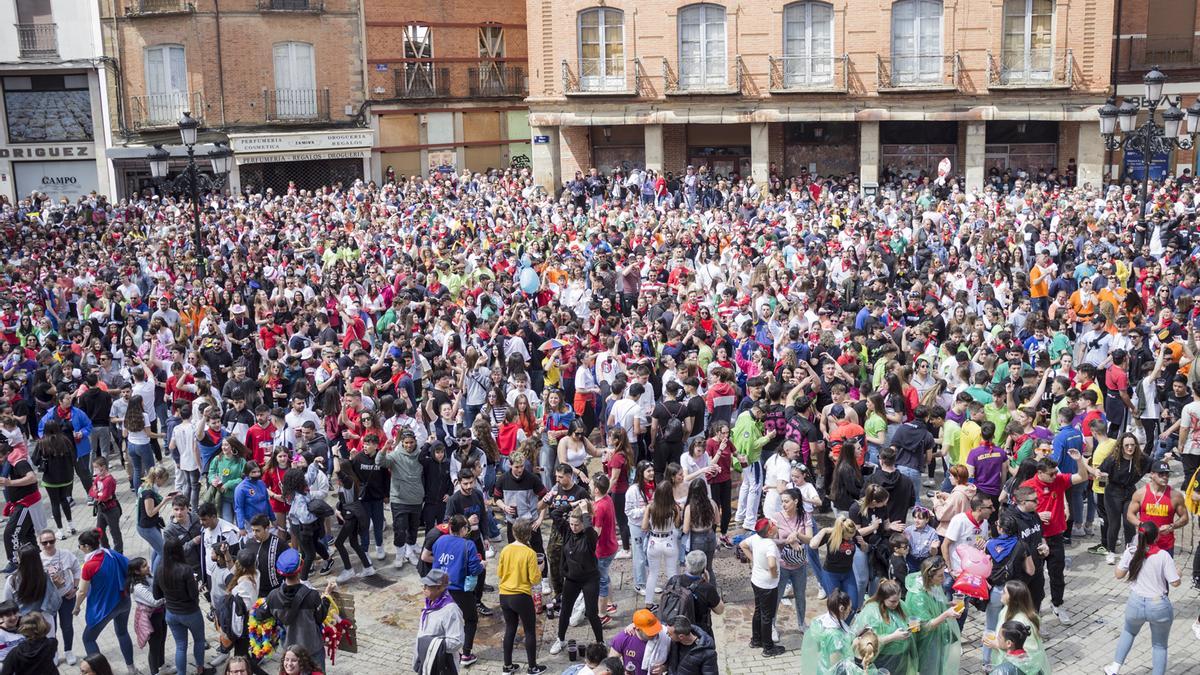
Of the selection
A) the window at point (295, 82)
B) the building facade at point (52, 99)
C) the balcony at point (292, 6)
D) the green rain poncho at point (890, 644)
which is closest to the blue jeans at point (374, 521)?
the green rain poncho at point (890, 644)

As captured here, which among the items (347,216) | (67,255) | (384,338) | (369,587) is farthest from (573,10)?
(369,587)

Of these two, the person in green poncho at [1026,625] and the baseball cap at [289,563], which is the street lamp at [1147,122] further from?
the baseball cap at [289,563]

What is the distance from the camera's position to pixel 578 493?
10945 millimetres

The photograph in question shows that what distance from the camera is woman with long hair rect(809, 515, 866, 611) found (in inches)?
404

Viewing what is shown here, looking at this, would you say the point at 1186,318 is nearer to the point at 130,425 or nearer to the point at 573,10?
the point at 130,425

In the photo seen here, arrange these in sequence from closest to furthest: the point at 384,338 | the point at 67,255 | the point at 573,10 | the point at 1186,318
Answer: the point at 1186,318 → the point at 384,338 → the point at 67,255 → the point at 573,10

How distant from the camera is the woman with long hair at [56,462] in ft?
43.3

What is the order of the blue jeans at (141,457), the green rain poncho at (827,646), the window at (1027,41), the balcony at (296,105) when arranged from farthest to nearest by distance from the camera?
the balcony at (296,105)
the window at (1027,41)
the blue jeans at (141,457)
the green rain poncho at (827,646)

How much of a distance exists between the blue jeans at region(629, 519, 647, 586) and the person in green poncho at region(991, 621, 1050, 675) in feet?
12.2

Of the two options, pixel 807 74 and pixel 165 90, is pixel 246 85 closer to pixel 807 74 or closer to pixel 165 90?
pixel 165 90

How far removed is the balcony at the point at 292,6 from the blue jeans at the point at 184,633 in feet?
112

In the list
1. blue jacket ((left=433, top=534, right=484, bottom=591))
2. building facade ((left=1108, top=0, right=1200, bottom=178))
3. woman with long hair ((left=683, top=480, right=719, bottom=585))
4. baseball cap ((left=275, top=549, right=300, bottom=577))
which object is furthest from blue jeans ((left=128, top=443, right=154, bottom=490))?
building facade ((left=1108, top=0, right=1200, bottom=178))

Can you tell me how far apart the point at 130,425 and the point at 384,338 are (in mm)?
4628

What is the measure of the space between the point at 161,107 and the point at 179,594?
110 ft
